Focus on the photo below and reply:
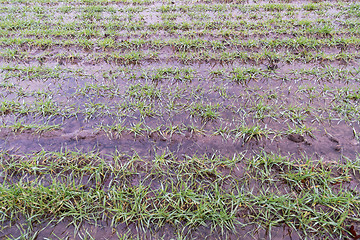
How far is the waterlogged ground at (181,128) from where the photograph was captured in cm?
200

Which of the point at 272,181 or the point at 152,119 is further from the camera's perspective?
the point at 152,119

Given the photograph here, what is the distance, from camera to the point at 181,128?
9.25 feet

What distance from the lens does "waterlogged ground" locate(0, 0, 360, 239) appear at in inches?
78.7

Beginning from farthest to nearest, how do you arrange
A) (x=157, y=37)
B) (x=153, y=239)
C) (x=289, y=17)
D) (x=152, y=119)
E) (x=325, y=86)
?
(x=289, y=17) → (x=157, y=37) → (x=325, y=86) → (x=152, y=119) → (x=153, y=239)

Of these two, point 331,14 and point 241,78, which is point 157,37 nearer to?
point 241,78

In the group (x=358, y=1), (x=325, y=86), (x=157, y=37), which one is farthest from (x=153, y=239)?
(x=358, y=1)

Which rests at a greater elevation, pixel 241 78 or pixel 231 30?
pixel 231 30

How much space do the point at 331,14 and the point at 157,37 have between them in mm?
4245

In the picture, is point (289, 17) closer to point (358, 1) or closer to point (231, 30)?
point (231, 30)

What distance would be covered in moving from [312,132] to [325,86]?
3.38ft

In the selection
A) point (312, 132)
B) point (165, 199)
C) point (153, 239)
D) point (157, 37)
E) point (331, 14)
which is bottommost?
point (153, 239)

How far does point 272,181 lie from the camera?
2.25 meters

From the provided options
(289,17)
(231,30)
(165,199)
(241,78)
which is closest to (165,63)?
(241,78)

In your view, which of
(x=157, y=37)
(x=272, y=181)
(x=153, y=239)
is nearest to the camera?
(x=153, y=239)
